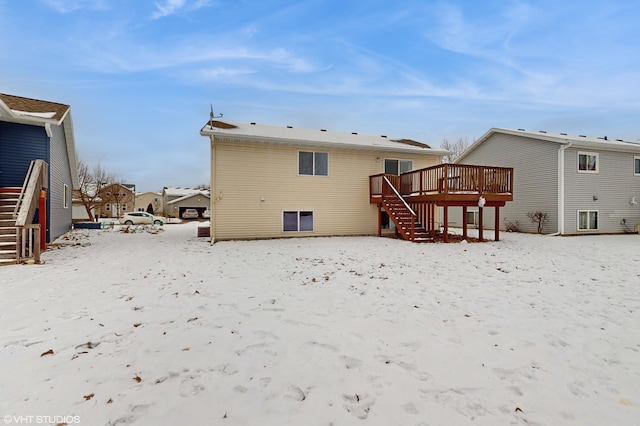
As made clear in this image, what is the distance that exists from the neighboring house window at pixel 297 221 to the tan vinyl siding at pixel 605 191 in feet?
42.6

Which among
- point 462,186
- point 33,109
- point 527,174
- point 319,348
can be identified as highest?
point 33,109

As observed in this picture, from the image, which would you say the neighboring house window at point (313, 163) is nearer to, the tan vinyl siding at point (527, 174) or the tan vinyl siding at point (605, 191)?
the tan vinyl siding at point (527, 174)

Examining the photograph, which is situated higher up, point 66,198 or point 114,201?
point 114,201

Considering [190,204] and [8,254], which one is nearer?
[8,254]

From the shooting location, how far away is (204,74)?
57.6ft

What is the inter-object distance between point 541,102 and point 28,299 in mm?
37549

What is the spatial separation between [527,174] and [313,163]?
1229cm

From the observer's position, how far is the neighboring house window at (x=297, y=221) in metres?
12.8

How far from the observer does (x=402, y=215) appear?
41.2ft

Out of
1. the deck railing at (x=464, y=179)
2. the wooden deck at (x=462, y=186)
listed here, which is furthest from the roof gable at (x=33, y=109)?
the deck railing at (x=464, y=179)

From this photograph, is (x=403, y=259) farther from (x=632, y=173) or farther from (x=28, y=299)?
(x=632, y=173)

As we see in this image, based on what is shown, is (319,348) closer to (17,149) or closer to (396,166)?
(17,149)

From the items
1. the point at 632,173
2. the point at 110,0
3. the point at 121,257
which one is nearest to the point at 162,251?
the point at 121,257

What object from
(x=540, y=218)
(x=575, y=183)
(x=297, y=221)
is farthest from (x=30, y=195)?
(x=575, y=183)
